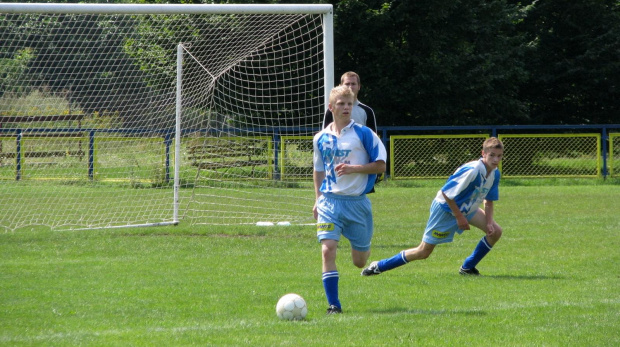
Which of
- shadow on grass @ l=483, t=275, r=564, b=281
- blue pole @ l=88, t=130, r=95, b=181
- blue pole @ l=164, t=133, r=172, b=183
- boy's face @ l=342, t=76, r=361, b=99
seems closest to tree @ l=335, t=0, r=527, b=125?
blue pole @ l=164, t=133, r=172, b=183

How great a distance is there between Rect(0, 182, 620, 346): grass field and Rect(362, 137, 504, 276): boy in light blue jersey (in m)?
0.26

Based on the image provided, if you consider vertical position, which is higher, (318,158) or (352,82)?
(352,82)

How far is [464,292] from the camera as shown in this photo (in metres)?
6.90

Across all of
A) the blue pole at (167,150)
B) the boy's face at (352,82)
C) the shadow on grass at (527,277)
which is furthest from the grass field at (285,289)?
the blue pole at (167,150)

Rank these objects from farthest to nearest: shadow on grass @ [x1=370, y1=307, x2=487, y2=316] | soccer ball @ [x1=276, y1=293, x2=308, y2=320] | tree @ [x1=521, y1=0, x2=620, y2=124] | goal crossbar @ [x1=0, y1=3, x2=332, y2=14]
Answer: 1. tree @ [x1=521, y1=0, x2=620, y2=124]
2. goal crossbar @ [x1=0, y1=3, x2=332, y2=14]
3. shadow on grass @ [x1=370, y1=307, x2=487, y2=316]
4. soccer ball @ [x1=276, y1=293, x2=308, y2=320]

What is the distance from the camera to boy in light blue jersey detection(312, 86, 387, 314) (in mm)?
6055

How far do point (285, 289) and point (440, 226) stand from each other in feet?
5.20

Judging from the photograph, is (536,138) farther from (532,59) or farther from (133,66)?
(133,66)

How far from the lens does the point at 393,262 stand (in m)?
7.46

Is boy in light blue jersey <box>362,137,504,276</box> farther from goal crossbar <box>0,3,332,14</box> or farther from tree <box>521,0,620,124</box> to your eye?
tree <box>521,0,620,124</box>

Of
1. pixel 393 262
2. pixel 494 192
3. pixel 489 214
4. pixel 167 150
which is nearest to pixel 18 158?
pixel 167 150

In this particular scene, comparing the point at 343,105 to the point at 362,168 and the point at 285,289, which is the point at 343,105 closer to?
the point at 362,168

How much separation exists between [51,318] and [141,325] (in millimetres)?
757

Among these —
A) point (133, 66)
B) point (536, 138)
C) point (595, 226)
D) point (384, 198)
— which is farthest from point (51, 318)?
point (536, 138)
